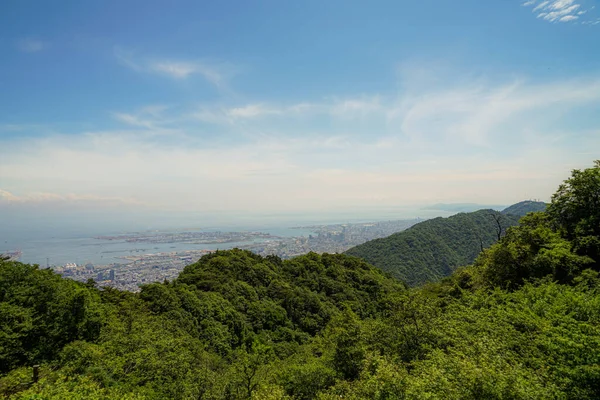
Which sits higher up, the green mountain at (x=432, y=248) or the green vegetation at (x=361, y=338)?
the green vegetation at (x=361, y=338)

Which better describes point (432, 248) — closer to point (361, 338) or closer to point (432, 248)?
point (432, 248)

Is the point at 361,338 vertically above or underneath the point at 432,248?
above

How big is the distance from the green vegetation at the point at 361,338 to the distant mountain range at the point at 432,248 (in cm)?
5697

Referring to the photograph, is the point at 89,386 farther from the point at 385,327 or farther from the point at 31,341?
the point at 385,327

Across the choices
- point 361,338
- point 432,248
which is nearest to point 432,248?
point 432,248

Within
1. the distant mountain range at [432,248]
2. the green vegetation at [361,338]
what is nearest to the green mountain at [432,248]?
the distant mountain range at [432,248]

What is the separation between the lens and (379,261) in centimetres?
9181

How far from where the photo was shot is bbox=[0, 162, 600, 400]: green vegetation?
30.9ft

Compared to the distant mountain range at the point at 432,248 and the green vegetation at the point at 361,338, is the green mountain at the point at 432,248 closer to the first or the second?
the distant mountain range at the point at 432,248

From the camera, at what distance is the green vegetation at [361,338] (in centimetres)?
943

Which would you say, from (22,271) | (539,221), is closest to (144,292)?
(22,271)

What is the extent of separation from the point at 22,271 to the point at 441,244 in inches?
4172

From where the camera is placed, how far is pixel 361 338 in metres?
17.3

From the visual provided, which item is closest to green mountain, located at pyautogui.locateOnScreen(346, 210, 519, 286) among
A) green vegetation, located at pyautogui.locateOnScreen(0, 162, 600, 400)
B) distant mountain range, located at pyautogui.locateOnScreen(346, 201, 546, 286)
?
distant mountain range, located at pyautogui.locateOnScreen(346, 201, 546, 286)
